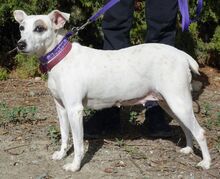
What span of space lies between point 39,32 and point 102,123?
1393 mm

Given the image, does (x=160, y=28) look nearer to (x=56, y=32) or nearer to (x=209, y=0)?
(x=56, y=32)

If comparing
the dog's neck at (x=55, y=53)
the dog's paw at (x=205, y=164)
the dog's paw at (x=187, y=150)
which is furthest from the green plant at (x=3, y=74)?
the dog's paw at (x=205, y=164)

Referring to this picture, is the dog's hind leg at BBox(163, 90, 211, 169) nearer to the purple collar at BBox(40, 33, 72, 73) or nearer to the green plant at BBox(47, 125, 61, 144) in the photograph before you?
the purple collar at BBox(40, 33, 72, 73)

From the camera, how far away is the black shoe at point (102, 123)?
5.32 metres

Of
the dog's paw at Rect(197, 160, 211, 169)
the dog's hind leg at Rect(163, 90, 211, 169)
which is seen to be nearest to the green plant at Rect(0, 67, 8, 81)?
the dog's hind leg at Rect(163, 90, 211, 169)

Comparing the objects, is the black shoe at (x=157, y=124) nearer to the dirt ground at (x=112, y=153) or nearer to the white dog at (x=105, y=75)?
the dirt ground at (x=112, y=153)

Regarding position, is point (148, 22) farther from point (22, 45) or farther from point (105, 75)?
point (22, 45)

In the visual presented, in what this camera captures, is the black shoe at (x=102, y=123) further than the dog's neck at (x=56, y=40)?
Yes

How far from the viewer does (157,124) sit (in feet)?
17.4

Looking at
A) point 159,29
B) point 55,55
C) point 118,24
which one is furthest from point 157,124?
point 55,55

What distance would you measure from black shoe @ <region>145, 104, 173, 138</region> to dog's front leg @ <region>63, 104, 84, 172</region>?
1.02 m

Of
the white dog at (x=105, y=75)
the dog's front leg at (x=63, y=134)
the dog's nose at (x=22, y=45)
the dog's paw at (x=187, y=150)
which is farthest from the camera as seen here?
the dog's paw at (x=187, y=150)

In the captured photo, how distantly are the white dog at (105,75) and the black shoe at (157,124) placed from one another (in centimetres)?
68

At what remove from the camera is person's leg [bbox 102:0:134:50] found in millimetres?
5027
